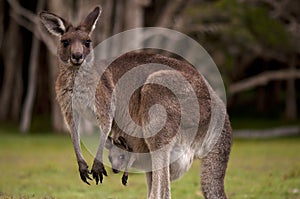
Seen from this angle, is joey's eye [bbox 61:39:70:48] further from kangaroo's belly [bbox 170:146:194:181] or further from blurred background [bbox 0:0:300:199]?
blurred background [bbox 0:0:300:199]

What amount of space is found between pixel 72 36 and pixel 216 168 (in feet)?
5.99

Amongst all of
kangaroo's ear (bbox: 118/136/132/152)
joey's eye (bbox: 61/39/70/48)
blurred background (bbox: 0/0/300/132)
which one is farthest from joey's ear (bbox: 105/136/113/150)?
blurred background (bbox: 0/0/300/132)

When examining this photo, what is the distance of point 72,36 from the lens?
6758 millimetres

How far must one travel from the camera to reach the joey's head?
7.07m

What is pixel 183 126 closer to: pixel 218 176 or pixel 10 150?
pixel 218 176

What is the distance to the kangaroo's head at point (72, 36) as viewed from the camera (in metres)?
6.68

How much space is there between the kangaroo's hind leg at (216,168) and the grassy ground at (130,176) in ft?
7.31

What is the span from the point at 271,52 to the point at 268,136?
8.46 ft

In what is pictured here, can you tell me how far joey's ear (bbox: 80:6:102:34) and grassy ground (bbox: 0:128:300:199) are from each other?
1927 mm

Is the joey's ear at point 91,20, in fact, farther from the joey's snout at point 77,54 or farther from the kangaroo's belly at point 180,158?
the kangaroo's belly at point 180,158

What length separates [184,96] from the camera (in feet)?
21.8

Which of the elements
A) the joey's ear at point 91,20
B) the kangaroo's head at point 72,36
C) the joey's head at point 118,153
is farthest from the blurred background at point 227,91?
the joey's ear at point 91,20

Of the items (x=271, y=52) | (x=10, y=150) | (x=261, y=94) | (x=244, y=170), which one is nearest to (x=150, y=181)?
(x=244, y=170)

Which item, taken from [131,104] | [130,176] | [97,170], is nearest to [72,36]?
[131,104]
